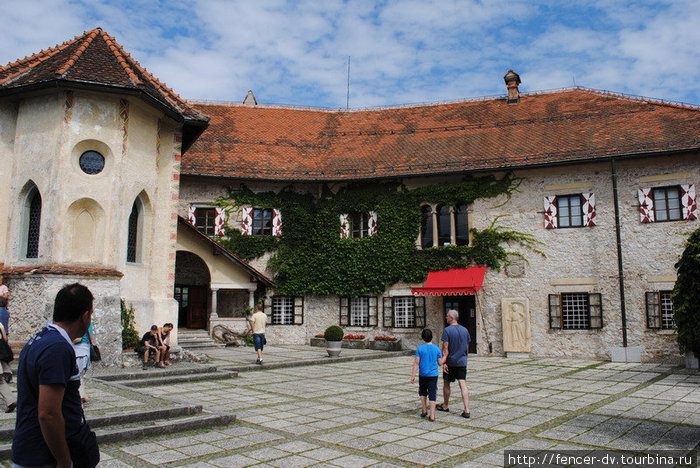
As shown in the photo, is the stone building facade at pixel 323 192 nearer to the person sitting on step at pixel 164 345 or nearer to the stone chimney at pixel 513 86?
the stone chimney at pixel 513 86

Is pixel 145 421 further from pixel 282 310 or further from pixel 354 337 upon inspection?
pixel 282 310

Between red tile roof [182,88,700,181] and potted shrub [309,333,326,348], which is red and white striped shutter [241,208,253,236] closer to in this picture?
red tile roof [182,88,700,181]

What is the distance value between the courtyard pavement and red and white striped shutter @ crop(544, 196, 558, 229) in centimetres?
671

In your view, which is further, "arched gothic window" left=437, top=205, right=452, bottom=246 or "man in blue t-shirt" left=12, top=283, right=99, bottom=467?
"arched gothic window" left=437, top=205, right=452, bottom=246

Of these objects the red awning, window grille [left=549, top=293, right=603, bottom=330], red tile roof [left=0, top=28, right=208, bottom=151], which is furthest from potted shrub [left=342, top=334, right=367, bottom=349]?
red tile roof [left=0, top=28, right=208, bottom=151]

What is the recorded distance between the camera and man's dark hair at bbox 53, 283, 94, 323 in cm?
332

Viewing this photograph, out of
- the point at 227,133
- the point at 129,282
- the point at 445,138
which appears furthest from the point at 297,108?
the point at 129,282

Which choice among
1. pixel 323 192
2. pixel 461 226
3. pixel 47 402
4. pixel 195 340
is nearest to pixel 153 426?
pixel 47 402

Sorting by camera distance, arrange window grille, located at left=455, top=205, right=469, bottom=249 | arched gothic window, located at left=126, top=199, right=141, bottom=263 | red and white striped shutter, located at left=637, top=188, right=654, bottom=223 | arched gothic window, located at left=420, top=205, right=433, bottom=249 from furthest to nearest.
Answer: arched gothic window, located at left=420, top=205, right=433, bottom=249, window grille, located at left=455, top=205, right=469, bottom=249, red and white striped shutter, located at left=637, top=188, right=654, bottom=223, arched gothic window, located at left=126, top=199, right=141, bottom=263

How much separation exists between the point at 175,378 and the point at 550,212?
1431cm

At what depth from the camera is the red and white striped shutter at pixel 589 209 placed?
19.3 meters

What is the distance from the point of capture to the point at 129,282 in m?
14.4

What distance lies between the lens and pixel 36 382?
3.09 metres

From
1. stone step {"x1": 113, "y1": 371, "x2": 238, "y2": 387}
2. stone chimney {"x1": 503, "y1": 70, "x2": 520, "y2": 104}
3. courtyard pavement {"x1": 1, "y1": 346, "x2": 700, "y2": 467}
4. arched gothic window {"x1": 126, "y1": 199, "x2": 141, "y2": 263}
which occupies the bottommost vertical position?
courtyard pavement {"x1": 1, "y1": 346, "x2": 700, "y2": 467}
